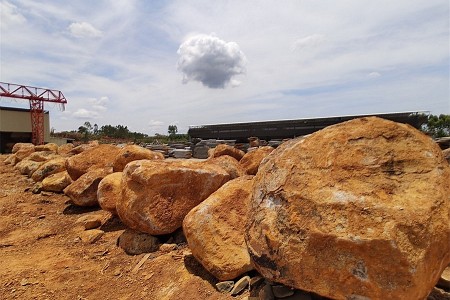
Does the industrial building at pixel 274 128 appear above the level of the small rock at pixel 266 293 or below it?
above

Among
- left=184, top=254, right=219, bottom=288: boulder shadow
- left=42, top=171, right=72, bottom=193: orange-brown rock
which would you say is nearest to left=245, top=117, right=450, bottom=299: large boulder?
left=184, top=254, right=219, bottom=288: boulder shadow

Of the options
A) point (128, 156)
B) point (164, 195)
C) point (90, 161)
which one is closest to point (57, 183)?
point (90, 161)

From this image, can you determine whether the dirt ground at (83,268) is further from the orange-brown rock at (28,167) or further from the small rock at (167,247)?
the orange-brown rock at (28,167)

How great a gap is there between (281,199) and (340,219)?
40 centimetres

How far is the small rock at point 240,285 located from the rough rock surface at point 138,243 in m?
1.36

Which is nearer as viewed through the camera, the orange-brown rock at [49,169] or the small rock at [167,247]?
the small rock at [167,247]

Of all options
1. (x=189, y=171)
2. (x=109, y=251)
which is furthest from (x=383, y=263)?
(x=109, y=251)

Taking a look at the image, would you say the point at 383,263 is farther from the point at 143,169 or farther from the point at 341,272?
the point at 143,169

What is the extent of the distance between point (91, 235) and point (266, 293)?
3.00 metres

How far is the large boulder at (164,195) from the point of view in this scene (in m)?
3.63

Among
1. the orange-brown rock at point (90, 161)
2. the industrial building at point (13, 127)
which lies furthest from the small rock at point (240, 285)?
the industrial building at point (13, 127)

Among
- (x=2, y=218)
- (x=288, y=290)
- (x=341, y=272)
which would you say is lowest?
(x=2, y=218)

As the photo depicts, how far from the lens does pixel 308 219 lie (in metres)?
1.97

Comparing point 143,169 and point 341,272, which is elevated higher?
point 143,169
